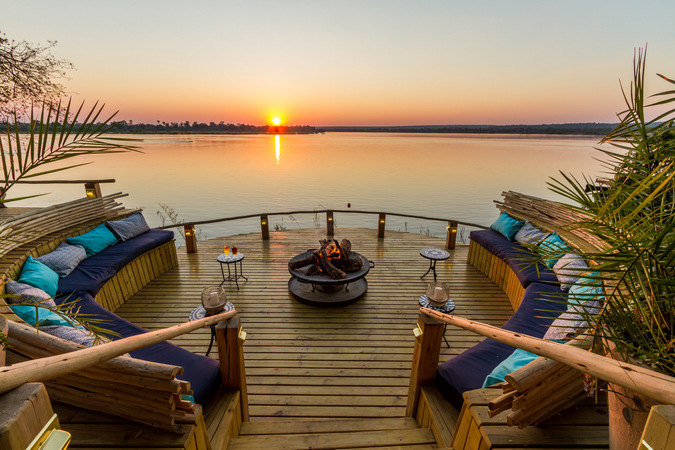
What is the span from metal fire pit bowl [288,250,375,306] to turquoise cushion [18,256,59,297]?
3.10 m

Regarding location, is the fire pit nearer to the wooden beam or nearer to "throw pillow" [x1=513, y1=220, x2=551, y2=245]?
"throw pillow" [x1=513, y1=220, x2=551, y2=245]

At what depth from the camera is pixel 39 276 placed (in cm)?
329

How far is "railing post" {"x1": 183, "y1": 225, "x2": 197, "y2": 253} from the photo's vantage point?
255 inches

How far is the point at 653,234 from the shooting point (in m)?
0.97

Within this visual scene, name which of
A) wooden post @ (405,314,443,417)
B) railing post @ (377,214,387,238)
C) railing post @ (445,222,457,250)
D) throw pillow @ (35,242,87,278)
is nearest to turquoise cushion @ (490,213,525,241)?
railing post @ (445,222,457,250)

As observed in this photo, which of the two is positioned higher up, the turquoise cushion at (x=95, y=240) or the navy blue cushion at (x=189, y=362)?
the turquoise cushion at (x=95, y=240)

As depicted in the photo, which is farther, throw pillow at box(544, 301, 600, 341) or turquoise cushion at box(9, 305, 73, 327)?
turquoise cushion at box(9, 305, 73, 327)

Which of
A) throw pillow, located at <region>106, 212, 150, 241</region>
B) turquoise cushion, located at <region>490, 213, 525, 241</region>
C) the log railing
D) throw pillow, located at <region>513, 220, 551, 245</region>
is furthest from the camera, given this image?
Answer: turquoise cushion, located at <region>490, 213, 525, 241</region>

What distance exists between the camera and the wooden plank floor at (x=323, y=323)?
2.94 m

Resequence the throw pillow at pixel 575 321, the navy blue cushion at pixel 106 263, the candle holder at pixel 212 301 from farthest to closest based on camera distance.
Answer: the navy blue cushion at pixel 106 263 < the candle holder at pixel 212 301 < the throw pillow at pixel 575 321

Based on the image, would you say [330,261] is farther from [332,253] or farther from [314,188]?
[314,188]

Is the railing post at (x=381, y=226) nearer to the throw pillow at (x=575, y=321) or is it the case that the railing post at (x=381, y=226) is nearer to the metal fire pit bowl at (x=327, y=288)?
the metal fire pit bowl at (x=327, y=288)

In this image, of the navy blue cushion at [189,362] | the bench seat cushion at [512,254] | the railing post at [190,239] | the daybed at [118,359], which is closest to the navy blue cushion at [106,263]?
the daybed at [118,359]

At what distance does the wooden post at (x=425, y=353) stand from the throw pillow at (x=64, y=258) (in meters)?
4.94
